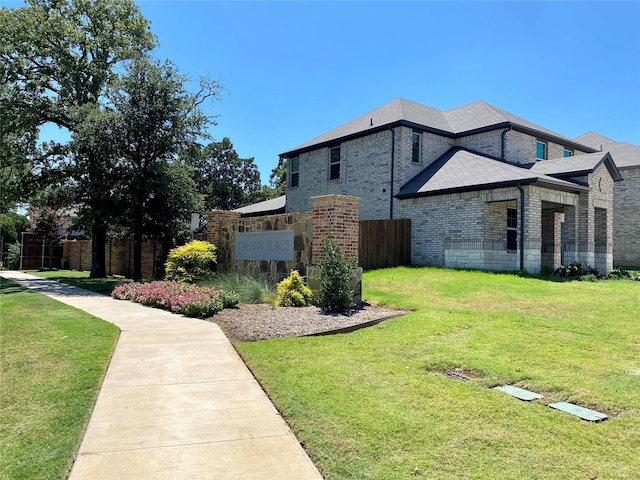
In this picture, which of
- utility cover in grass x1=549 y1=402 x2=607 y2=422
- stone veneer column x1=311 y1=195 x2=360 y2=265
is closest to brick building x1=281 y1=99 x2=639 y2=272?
stone veneer column x1=311 y1=195 x2=360 y2=265

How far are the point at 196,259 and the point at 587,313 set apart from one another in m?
10.7

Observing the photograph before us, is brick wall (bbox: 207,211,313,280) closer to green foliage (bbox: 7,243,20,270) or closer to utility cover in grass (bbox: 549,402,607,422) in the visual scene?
utility cover in grass (bbox: 549,402,607,422)

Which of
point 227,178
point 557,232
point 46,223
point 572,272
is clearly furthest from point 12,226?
point 572,272

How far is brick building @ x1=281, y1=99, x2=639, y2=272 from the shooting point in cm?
1673

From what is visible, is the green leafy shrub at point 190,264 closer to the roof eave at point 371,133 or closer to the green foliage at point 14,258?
the roof eave at point 371,133

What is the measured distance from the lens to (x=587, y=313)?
30.6ft

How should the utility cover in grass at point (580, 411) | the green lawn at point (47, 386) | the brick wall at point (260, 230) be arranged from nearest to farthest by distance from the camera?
the green lawn at point (47, 386) → the utility cover in grass at point (580, 411) → the brick wall at point (260, 230)

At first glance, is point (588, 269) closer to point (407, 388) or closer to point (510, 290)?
point (510, 290)

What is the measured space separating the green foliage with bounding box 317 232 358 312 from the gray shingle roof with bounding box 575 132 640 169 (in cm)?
2299

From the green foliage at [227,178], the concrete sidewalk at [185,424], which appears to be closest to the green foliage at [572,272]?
the concrete sidewalk at [185,424]

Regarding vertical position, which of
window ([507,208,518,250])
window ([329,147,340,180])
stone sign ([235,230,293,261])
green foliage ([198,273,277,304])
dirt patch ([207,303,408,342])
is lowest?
dirt patch ([207,303,408,342])

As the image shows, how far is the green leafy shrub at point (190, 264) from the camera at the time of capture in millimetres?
14533

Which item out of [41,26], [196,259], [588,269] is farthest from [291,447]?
[41,26]

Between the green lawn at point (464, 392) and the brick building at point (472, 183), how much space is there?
7390 mm
